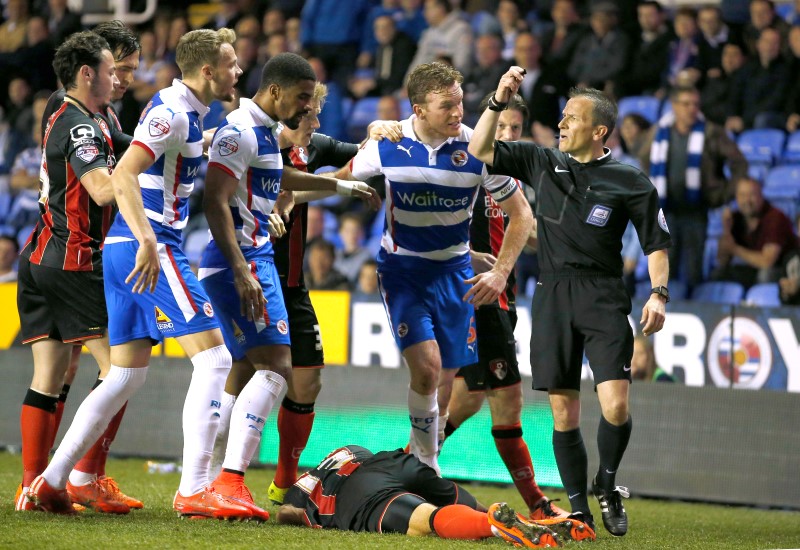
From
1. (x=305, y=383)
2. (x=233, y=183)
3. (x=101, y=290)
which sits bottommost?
(x=305, y=383)

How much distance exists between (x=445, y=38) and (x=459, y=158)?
7507 millimetres

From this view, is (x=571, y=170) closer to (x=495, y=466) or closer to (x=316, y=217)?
(x=495, y=466)

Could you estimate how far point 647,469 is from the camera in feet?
28.4

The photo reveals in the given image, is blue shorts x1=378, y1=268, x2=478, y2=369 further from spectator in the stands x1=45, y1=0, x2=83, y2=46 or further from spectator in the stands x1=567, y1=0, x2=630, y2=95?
spectator in the stands x1=45, y1=0, x2=83, y2=46

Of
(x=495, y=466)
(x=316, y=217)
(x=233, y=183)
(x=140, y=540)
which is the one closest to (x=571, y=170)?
(x=233, y=183)

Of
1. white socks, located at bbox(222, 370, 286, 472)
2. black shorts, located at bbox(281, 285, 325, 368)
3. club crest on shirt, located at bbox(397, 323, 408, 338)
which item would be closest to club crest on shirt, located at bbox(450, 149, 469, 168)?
club crest on shirt, located at bbox(397, 323, 408, 338)

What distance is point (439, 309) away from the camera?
6633 millimetres

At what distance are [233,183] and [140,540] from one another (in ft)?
5.86

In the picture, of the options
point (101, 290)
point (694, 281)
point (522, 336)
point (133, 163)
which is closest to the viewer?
point (133, 163)

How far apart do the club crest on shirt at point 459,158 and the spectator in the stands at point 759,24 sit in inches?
254

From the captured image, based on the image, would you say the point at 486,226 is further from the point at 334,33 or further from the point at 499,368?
the point at 334,33

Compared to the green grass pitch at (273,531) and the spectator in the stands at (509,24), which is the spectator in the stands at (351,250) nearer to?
the spectator in the stands at (509,24)

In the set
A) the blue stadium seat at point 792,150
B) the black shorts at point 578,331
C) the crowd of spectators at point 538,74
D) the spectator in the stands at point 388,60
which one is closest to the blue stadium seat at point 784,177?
the blue stadium seat at point 792,150

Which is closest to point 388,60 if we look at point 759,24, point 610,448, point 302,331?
point 759,24
